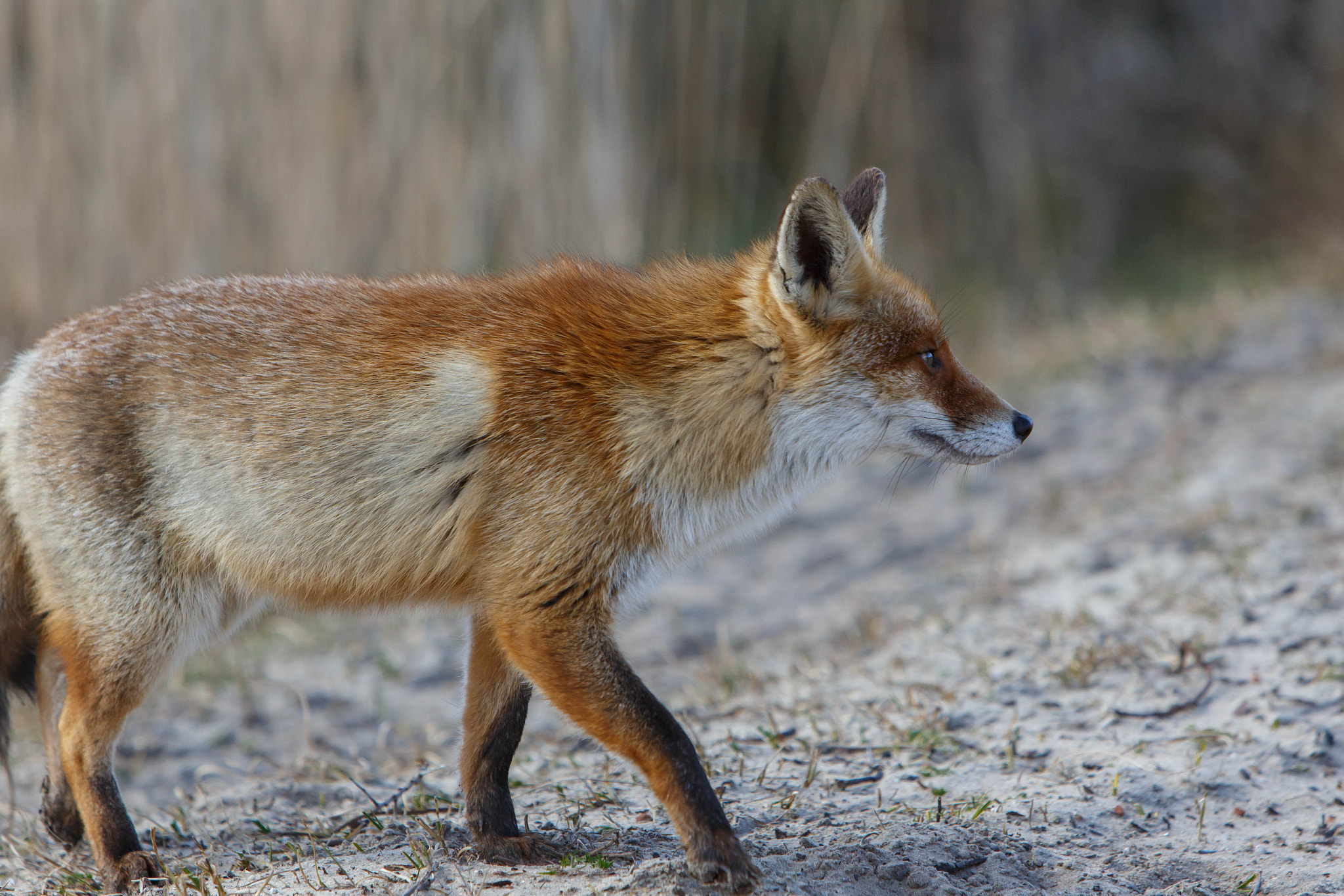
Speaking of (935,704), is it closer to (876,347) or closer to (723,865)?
(876,347)

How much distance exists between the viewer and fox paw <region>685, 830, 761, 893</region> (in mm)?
2801

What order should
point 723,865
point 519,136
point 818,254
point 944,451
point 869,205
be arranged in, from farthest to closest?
point 519,136 < point 869,205 < point 944,451 < point 818,254 < point 723,865

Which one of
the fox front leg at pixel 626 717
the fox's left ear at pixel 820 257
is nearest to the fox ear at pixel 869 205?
the fox's left ear at pixel 820 257

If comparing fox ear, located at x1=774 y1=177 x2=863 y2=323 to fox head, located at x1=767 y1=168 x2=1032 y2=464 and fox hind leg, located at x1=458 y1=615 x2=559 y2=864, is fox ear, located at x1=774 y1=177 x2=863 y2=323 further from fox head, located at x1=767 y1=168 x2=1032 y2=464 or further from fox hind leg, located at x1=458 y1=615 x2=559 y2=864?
fox hind leg, located at x1=458 y1=615 x2=559 y2=864

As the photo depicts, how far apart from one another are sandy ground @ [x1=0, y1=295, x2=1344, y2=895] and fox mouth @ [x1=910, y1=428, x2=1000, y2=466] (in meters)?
0.98

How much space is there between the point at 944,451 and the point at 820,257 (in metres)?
0.73

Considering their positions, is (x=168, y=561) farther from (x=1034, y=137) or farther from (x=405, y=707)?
(x=1034, y=137)

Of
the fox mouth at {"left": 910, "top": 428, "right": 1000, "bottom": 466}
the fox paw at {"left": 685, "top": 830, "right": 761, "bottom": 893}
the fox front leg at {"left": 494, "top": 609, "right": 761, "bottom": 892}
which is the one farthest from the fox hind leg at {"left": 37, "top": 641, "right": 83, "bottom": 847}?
the fox mouth at {"left": 910, "top": 428, "right": 1000, "bottom": 466}

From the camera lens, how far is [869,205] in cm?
380

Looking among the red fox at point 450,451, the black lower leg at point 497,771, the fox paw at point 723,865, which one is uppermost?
the red fox at point 450,451

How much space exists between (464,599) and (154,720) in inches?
108

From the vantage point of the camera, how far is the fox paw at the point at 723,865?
9.19 ft

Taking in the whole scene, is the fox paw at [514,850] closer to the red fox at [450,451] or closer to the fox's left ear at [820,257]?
the red fox at [450,451]

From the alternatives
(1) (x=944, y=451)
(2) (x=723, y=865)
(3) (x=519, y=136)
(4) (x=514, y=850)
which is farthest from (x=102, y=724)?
(3) (x=519, y=136)
